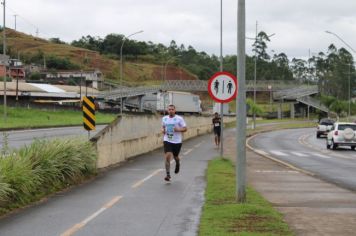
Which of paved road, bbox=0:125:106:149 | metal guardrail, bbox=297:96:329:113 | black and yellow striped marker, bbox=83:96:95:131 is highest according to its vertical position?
metal guardrail, bbox=297:96:329:113

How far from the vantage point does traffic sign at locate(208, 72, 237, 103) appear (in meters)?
17.8

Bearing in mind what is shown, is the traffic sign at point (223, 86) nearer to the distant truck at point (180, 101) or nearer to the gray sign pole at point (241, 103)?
the gray sign pole at point (241, 103)

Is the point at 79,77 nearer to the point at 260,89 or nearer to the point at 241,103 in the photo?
the point at 260,89

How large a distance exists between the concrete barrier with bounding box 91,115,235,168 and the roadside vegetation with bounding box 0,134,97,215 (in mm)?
1938

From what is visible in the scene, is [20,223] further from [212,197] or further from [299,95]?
[299,95]

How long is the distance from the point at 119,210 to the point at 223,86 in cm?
811

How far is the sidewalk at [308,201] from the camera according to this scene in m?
8.78

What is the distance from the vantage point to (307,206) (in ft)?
36.0

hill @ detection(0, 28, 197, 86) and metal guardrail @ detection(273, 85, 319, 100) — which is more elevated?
hill @ detection(0, 28, 197, 86)

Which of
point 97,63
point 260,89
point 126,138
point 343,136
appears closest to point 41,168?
point 126,138

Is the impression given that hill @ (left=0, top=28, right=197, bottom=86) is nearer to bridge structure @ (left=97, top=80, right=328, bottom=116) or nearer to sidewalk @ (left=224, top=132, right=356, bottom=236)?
bridge structure @ (left=97, top=80, right=328, bottom=116)

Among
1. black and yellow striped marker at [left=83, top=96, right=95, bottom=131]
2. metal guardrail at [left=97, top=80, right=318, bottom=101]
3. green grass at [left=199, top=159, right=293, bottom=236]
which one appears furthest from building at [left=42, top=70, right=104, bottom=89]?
green grass at [left=199, top=159, right=293, bottom=236]

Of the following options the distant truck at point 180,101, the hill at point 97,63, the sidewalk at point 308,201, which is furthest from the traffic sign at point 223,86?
the hill at point 97,63

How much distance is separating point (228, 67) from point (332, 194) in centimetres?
16044
